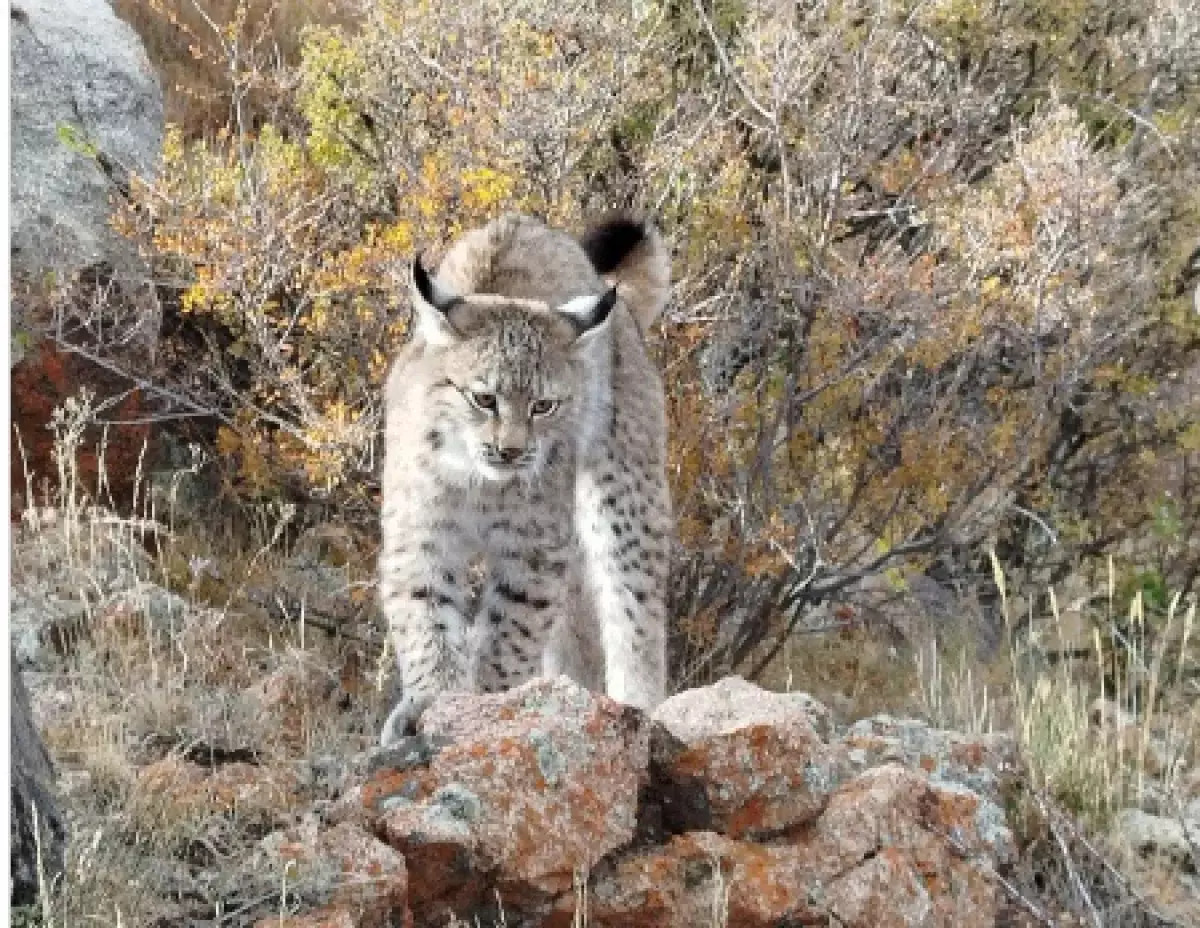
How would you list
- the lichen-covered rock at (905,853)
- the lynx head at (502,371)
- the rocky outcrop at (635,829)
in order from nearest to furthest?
the rocky outcrop at (635,829), the lichen-covered rock at (905,853), the lynx head at (502,371)

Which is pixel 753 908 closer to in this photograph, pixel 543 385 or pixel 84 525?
pixel 543 385

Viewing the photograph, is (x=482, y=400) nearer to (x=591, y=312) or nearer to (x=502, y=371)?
(x=502, y=371)

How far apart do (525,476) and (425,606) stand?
0.50 meters

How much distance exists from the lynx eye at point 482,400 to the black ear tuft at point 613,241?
3.49ft

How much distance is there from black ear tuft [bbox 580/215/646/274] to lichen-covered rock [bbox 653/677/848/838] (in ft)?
7.48

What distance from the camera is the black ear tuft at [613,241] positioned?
684 cm

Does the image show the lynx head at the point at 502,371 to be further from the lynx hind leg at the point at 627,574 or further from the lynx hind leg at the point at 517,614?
the lynx hind leg at the point at 627,574

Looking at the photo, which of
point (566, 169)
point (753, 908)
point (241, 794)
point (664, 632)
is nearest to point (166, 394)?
point (566, 169)

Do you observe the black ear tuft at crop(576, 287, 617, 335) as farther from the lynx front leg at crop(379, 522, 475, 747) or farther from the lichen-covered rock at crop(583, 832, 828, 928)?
the lichen-covered rock at crop(583, 832, 828, 928)

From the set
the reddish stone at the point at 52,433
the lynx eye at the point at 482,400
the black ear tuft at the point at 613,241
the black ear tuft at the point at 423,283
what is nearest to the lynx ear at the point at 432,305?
the black ear tuft at the point at 423,283

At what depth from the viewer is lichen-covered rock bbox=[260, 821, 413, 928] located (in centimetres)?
425

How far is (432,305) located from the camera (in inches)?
231

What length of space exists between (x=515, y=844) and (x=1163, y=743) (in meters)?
3.39

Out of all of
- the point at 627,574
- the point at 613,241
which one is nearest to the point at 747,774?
the point at 627,574
